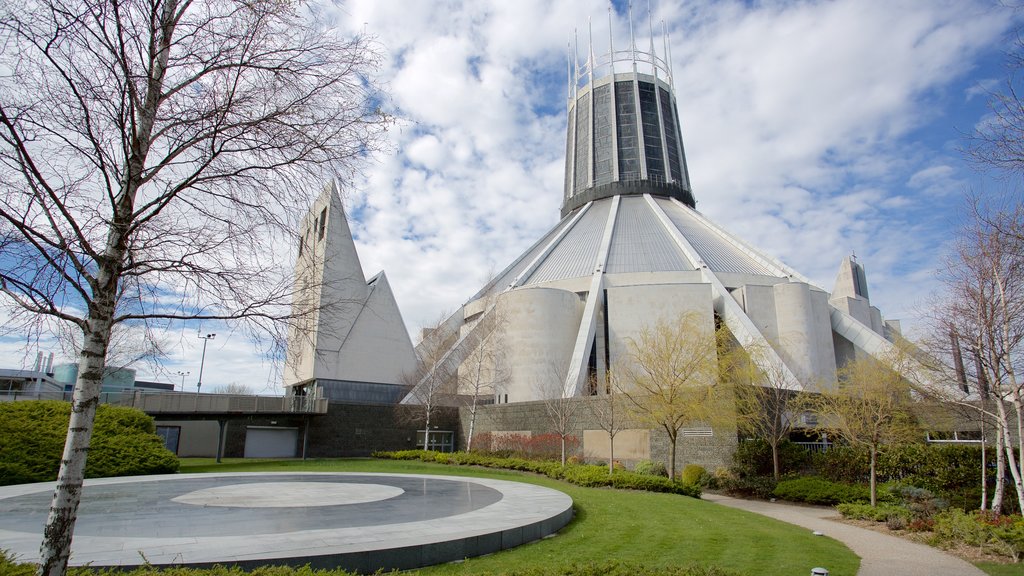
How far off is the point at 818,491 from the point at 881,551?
6912mm

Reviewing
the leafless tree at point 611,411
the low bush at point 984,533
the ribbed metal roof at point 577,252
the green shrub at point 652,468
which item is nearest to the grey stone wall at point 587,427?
the leafless tree at point 611,411

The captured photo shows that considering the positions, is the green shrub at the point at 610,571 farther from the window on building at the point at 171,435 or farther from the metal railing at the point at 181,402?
the window on building at the point at 171,435

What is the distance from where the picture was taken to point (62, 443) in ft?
48.9

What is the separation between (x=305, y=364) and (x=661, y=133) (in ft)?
108

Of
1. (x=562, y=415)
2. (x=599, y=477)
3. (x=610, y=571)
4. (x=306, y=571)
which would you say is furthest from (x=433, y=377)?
(x=306, y=571)

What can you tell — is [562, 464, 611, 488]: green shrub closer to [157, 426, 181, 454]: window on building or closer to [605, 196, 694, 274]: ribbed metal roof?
[605, 196, 694, 274]: ribbed metal roof

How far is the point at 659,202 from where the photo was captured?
45094 mm

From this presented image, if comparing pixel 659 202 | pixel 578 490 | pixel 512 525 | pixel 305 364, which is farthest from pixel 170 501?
pixel 659 202

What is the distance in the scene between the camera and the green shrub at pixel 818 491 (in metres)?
15.6

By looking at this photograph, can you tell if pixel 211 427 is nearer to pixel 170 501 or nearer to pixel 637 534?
pixel 170 501

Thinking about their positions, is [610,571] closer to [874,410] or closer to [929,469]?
[874,410]

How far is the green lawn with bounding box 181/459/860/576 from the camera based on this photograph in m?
7.38

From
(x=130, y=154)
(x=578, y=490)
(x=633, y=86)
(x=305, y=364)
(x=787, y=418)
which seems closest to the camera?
(x=130, y=154)

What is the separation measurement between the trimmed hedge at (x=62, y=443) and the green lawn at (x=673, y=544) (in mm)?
12479
